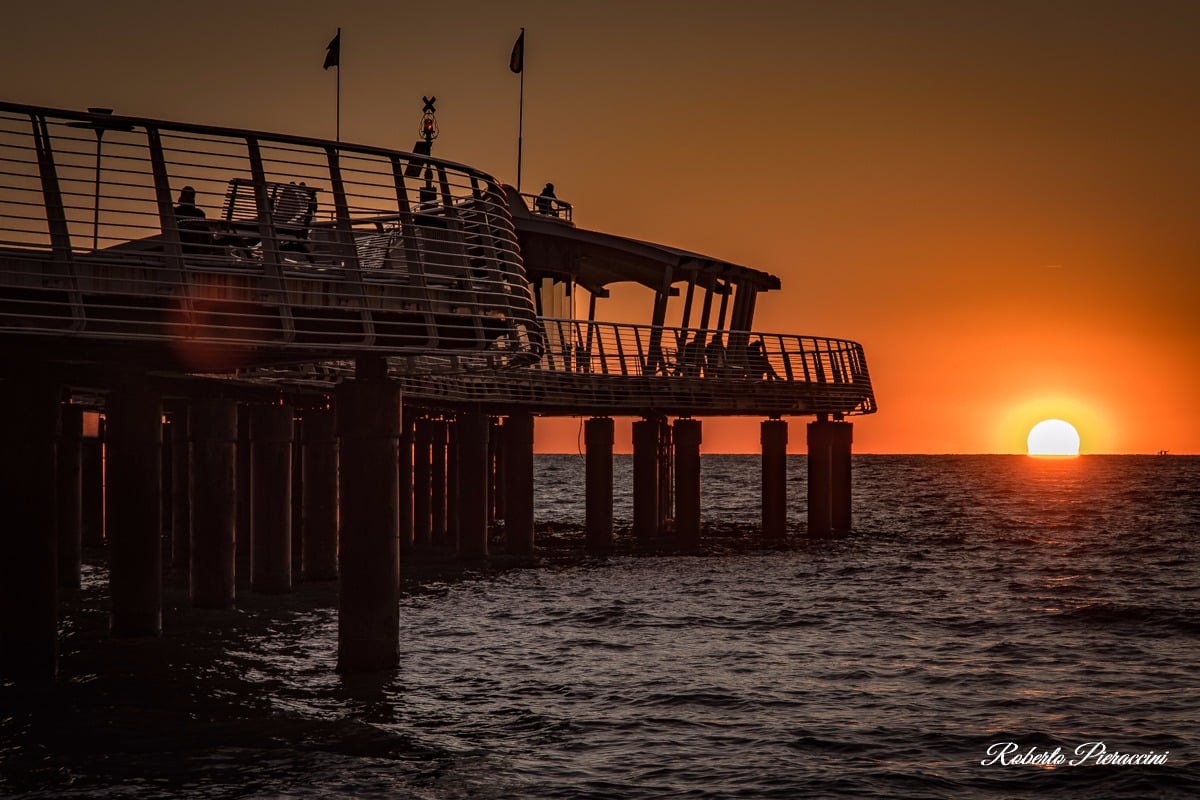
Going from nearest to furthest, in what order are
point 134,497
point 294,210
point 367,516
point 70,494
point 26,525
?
1. point 26,525
2. point 367,516
3. point 294,210
4. point 134,497
5. point 70,494

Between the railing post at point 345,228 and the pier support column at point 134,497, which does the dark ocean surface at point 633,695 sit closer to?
the pier support column at point 134,497

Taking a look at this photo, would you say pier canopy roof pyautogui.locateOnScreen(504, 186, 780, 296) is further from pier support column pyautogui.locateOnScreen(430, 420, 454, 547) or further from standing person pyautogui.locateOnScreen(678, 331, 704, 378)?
pier support column pyautogui.locateOnScreen(430, 420, 454, 547)

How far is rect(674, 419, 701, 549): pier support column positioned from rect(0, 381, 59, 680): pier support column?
69.4 ft

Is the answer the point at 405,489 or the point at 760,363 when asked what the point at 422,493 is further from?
the point at 760,363

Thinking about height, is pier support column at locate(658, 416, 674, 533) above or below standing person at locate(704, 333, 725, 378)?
below

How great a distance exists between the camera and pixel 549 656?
2030 cm

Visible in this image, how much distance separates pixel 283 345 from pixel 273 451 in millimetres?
11196

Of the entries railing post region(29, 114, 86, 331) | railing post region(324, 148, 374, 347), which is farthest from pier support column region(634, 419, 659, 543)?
railing post region(29, 114, 86, 331)

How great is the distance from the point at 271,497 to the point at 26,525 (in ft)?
30.0

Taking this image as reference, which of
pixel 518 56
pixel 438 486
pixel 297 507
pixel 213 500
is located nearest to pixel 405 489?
pixel 297 507

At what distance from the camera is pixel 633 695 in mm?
17422

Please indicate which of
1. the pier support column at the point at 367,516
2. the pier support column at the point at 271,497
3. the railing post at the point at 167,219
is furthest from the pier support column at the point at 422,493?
the railing post at the point at 167,219

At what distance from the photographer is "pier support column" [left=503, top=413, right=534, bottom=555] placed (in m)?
33.1

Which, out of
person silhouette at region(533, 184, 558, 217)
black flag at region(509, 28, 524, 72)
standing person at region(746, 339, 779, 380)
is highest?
black flag at region(509, 28, 524, 72)
